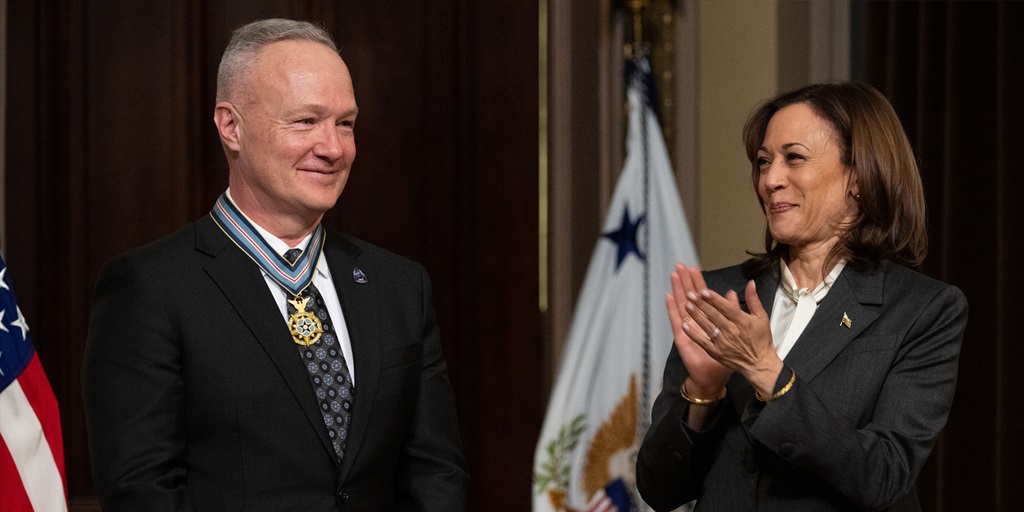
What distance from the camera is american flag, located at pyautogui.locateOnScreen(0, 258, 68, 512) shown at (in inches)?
102

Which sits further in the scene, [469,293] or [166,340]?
[469,293]

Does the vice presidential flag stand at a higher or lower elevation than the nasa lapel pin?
lower

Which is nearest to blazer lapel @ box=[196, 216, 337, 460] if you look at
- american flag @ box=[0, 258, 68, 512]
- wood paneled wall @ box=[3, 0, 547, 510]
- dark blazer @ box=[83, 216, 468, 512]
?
dark blazer @ box=[83, 216, 468, 512]

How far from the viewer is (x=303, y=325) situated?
7.03 ft

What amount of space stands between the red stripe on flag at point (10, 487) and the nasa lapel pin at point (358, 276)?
99 centimetres

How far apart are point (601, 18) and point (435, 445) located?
232cm

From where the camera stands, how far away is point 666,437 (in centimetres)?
222

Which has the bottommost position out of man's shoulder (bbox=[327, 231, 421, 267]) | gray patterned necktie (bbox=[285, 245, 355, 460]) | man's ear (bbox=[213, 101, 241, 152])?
gray patterned necktie (bbox=[285, 245, 355, 460])

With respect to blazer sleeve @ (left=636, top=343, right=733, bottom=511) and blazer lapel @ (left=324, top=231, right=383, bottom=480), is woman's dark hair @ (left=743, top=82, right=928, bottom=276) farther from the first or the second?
blazer lapel @ (left=324, top=231, right=383, bottom=480)

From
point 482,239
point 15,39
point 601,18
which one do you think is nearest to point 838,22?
point 601,18

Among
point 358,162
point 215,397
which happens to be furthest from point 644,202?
point 215,397

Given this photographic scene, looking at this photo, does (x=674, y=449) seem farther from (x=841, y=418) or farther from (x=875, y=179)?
(x=875, y=179)

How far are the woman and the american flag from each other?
1.41 metres

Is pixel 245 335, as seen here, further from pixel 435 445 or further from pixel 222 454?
pixel 435 445
